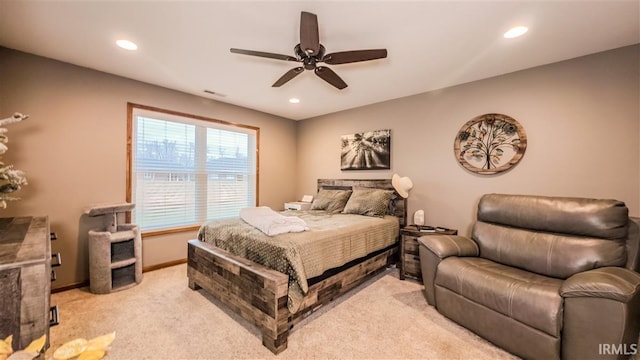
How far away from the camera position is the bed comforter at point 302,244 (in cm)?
195

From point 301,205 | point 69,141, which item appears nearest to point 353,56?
point 301,205

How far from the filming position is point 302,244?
2062mm

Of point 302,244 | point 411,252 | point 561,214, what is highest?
point 561,214

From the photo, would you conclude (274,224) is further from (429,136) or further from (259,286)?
(429,136)

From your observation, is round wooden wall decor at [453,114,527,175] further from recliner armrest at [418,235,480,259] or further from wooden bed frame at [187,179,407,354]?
wooden bed frame at [187,179,407,354]

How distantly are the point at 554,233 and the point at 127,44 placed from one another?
4326 mm

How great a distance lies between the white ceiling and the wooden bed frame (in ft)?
6.62

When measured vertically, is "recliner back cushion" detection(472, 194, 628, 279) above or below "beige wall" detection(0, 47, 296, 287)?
below

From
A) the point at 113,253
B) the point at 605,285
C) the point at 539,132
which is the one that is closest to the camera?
the point at 605,285

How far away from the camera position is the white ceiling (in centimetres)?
182

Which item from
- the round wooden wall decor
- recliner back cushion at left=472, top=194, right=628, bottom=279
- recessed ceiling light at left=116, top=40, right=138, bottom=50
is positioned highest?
recessed ceiling light at left=116, top=40, right=138, bottom=50

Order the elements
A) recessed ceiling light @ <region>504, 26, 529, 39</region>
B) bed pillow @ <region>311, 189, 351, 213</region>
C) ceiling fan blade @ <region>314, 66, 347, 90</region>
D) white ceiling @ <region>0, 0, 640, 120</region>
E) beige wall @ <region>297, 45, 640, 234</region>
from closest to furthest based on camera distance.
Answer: white ceiling @ <region>0, 0, 640, 120</region> → recessed ceiling light @ <region>504, 26, 529, 39</region> → ceiling fan blade @ <region>314, 66, 347, 90</region> → beige wall @ <region>297, 45, 640, 234</region> → bed pillow @ <region>311, 189, 351, 213</region>

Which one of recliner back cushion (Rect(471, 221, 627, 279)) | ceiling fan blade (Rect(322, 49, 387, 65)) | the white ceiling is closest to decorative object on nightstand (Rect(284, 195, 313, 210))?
the white ceiling

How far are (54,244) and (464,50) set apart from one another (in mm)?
4797
